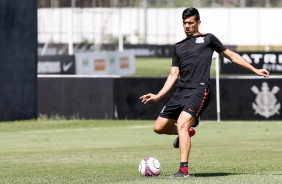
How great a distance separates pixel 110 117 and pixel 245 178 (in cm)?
1324

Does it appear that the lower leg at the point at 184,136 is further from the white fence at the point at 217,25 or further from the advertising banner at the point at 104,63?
the white fence at the point at 217,25

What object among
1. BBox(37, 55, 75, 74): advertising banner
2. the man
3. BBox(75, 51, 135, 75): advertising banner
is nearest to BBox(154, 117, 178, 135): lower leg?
the man

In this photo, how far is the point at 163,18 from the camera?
76.4 metres


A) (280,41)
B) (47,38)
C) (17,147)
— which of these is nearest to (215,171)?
(17,147)

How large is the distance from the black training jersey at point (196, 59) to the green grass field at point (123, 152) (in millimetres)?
1195

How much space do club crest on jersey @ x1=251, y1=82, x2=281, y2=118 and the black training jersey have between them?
12049mm

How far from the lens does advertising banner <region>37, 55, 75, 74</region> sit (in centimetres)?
3906

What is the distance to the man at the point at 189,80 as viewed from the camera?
12516mm

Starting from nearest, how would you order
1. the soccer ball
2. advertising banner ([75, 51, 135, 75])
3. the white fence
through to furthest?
the soccer ball, advertising banner ([75, 51, 135, 75]), the white fence

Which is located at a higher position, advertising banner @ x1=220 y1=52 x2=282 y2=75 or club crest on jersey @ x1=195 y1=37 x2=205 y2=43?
club crest on jersey @ x1=195 y1=37 x2=205 y2=43

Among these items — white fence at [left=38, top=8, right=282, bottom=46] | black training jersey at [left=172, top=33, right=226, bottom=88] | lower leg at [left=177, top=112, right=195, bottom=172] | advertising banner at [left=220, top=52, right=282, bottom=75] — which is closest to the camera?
lower leg at [left=177, top=112, right=195, bottom=172]

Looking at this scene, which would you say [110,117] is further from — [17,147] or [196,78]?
[196,78]

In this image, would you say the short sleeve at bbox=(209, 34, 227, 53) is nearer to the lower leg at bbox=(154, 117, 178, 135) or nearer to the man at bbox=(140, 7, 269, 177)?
the man at bbox=(140, 7, 269, 177)

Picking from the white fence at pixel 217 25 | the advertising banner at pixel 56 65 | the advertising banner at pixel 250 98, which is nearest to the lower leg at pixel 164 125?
the advertising banner at pixel 250 98
